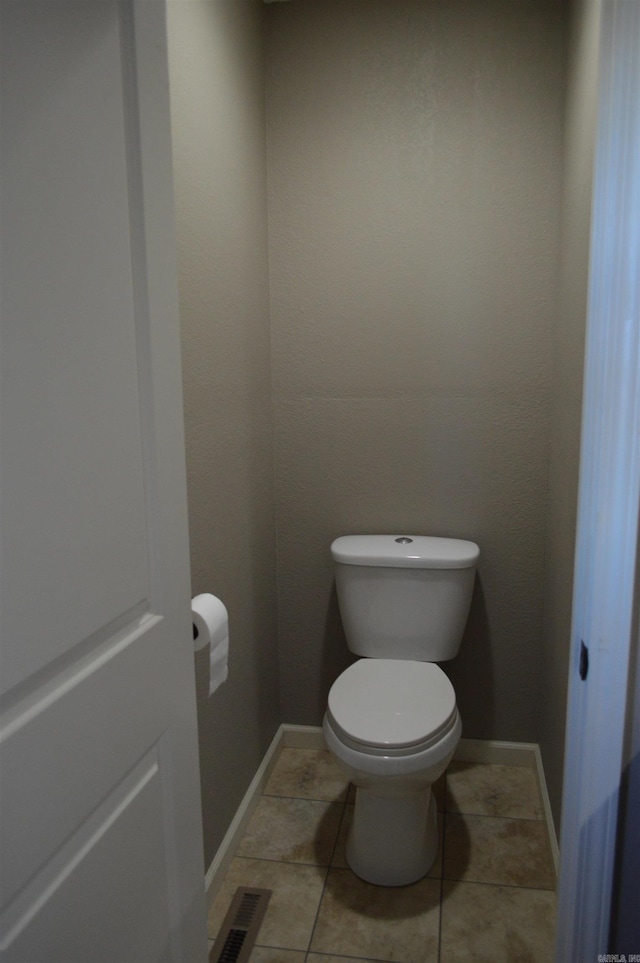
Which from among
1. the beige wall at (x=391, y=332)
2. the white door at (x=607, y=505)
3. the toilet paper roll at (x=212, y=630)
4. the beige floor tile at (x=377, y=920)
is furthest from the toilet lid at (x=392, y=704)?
the white door at (x=607, y=505)

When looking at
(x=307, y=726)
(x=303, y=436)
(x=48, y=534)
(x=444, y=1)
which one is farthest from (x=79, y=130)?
(x=307, y=726)

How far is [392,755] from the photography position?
1677 millimetres

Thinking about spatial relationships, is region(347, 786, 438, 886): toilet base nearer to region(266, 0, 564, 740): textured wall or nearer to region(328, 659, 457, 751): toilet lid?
region(328, 659, 457, 751): toilet lid

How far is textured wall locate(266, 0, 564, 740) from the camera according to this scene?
6.79ft

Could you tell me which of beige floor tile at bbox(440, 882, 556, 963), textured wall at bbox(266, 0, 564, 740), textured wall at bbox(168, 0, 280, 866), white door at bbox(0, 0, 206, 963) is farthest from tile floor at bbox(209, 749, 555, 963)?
white door at bbox(0, 0, 206, 963)

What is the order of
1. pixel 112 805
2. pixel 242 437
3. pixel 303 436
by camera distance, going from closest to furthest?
pixel 112 805 < pixel 242 437 < pixel 303 436

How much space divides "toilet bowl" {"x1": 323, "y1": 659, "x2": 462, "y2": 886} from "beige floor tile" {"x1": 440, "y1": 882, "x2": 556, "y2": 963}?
0.14 metres

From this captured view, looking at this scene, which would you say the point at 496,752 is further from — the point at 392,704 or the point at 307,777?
the point at 392,704

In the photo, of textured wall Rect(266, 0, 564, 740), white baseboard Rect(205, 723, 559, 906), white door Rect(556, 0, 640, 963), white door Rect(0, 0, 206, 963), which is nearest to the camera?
white door Rect(0, 0, 206, 963)

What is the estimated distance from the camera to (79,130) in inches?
30.6

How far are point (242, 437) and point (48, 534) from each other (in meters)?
1.29

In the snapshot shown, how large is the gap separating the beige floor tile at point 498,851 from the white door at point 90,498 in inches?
41.7

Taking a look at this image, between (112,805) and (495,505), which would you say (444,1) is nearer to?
(495,505)

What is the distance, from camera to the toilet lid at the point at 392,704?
171 centimetres
